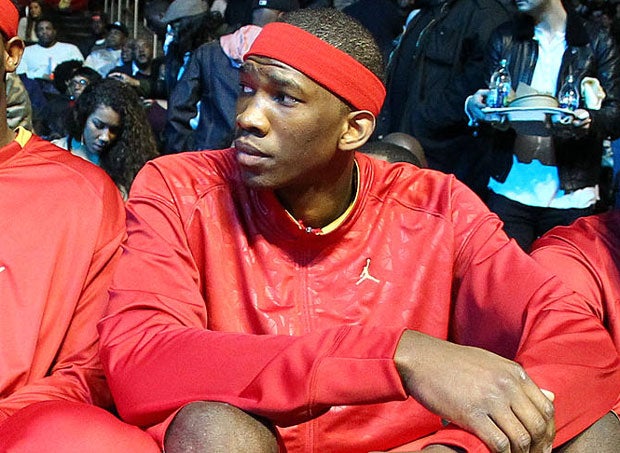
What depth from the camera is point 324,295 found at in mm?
2861

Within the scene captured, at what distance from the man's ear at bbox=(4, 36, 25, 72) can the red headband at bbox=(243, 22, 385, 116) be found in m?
0.86

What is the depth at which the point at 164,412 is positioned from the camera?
7.82 feet

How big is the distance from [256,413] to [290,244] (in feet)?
2.30

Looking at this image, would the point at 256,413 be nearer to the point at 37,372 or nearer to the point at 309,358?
the point at 309,358

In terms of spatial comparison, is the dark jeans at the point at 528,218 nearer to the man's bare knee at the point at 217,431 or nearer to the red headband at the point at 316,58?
the red headband at the point at 316,58

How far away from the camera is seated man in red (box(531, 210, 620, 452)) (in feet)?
10.4

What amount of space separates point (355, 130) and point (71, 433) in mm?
1170

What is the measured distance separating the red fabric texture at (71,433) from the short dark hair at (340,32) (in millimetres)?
1156

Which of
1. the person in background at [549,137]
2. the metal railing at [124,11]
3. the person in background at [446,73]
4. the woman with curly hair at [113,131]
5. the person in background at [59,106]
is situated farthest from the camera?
the metal railing at [124,11]

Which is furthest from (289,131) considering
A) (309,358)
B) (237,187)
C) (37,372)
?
(37,372)

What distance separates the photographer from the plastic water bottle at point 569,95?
17.0 feet

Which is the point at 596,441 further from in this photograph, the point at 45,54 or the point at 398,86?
the point at 45,54

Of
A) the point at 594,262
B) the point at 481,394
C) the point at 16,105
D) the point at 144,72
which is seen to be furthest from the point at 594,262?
the point at 144,72

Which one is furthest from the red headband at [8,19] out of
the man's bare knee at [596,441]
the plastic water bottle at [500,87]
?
the plastic water bottle at [500,87]
